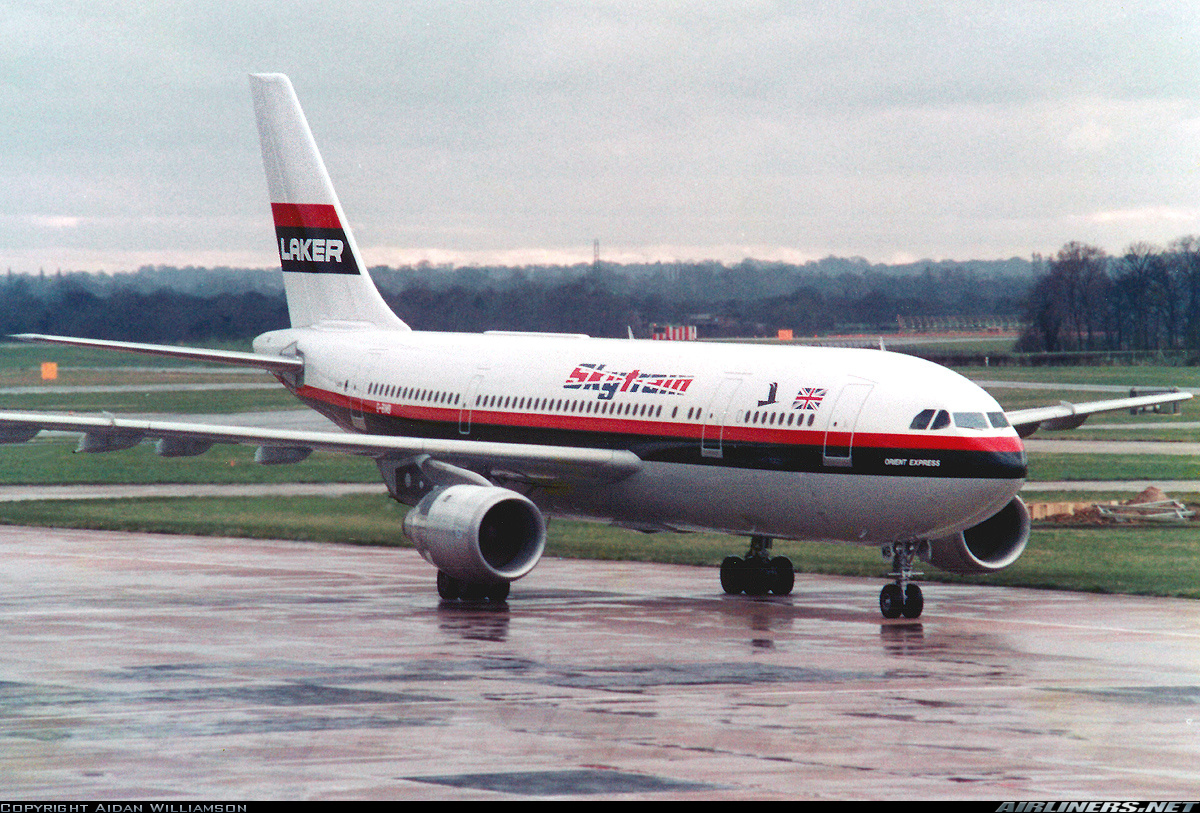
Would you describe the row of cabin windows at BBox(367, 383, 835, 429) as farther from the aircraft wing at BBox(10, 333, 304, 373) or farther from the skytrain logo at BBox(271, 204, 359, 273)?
the skytrain logo at BBox(271, 204, 359, 273)

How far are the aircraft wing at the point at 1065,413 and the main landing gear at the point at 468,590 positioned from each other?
8.59 metres

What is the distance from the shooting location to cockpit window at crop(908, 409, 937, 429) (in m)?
25.6

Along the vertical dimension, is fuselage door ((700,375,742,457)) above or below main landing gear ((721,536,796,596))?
above

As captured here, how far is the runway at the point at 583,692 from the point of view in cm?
1494

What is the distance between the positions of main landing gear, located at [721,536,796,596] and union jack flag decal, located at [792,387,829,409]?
353 cm

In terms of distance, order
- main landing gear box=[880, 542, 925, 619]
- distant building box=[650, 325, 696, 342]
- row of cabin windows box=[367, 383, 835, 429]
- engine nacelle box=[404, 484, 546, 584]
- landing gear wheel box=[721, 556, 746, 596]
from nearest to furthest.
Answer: main landing gear box=[880, 542, 925, 619]
row of cabin windows box=[367, 383, 835, 429]
engine nacelle box=[404, 484, 546, 584]
landing gear wheel box=[721, 556, 746, 596]
distant building box=[650, 325, 696, 342]

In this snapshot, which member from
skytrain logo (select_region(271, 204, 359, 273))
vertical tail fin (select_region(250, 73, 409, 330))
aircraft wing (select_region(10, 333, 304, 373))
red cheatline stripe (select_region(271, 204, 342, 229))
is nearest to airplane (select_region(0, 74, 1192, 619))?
aircraft wing (select_region(10, 333, 304, 373))

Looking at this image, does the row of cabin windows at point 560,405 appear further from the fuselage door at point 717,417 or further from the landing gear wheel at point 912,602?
the landing gear wheel at point 912,602

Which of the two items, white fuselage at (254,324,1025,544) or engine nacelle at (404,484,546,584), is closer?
white fuselage at (254,324,1025,544)

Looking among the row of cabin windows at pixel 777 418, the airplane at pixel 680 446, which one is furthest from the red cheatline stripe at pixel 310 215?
the row of cabin windows at pixel 777 418

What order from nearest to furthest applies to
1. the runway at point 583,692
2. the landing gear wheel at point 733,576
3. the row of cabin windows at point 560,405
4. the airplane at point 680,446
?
the runway at point 583,692 < the airplane at point 680,446 < the row of cabin windows at point 560,405 < the landing gear wheel at point 733,576

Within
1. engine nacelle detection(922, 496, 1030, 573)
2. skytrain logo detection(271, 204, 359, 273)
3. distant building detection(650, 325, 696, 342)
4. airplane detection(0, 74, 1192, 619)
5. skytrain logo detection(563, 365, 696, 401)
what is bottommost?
engine nacelle detection(922, 496, 1030, 573)

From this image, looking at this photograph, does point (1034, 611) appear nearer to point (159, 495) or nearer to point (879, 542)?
point (879, 542)

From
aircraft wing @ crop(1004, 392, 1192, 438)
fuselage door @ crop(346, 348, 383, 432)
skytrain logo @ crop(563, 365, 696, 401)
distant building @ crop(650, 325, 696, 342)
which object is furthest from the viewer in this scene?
distant building @ crop(650, 325, 696, 342)
